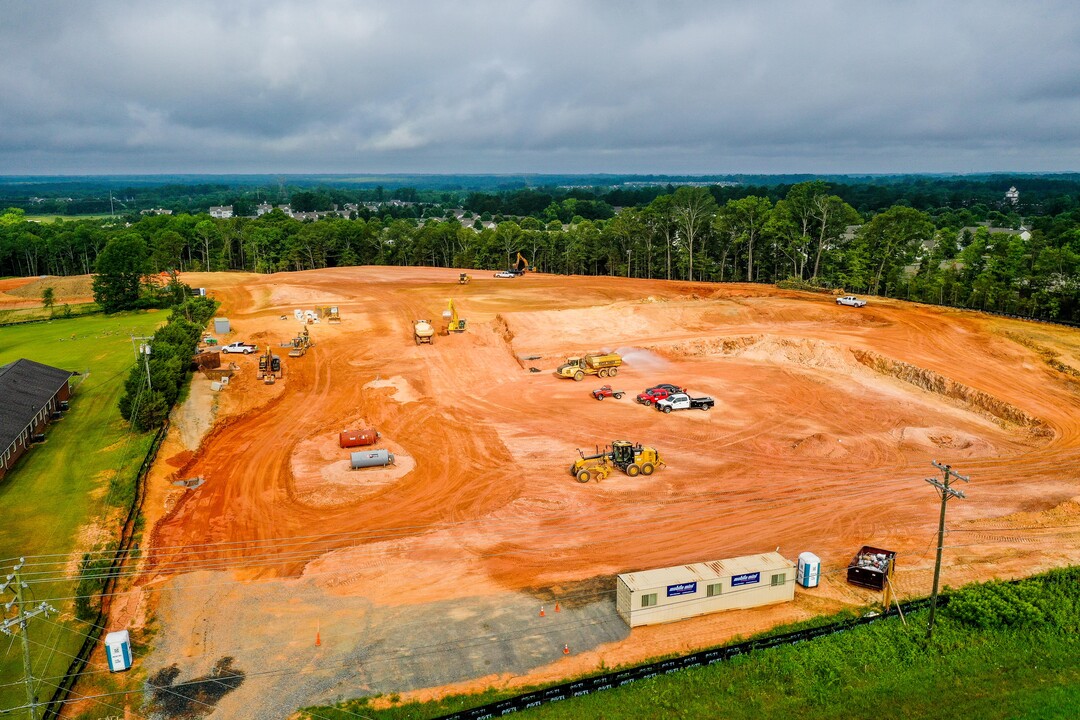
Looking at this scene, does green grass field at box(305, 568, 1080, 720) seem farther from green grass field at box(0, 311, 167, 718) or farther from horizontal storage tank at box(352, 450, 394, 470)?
horizontal storage tank at box(352, 450, 394, 470)

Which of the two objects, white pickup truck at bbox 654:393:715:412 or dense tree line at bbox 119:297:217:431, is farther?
white pickup truck at bbox 654:393:715:412

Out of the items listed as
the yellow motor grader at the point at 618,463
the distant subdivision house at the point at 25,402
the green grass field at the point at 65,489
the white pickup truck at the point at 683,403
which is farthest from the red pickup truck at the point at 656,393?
the distant subdivision house at the point at 25,402

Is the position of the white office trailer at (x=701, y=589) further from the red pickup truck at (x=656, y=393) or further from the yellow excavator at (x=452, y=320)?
the yellow excavator at (x=452, y=320)

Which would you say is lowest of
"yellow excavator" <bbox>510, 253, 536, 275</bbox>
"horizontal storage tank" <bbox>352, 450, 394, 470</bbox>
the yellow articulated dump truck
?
"horizontal storage tank" <bbox>352, 450, 394, 470</bbox>

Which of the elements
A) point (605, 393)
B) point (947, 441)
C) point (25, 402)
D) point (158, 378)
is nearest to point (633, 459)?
point (605, 393)

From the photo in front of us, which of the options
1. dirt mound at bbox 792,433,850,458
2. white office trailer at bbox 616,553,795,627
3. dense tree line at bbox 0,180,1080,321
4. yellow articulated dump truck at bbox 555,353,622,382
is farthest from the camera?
dense tree line at bbox 0,180,1080,321

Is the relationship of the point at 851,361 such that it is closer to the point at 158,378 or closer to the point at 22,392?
the point at 158,378

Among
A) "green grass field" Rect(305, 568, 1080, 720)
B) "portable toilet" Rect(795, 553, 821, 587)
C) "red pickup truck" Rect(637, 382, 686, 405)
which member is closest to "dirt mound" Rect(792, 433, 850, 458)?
"red pickup truck" Rect(637, 382, 686, 405)

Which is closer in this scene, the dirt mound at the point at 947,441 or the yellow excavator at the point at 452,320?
the dirt mound at the point at 947,441
